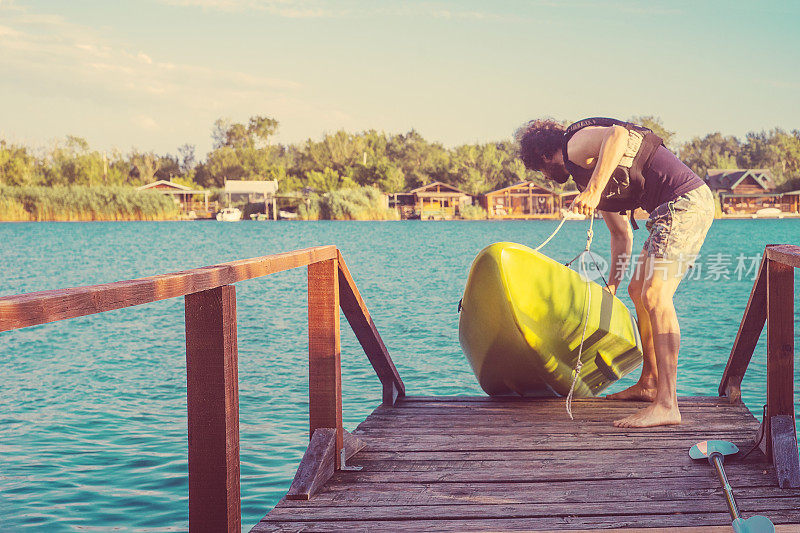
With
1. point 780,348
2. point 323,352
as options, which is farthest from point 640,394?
point 323,352

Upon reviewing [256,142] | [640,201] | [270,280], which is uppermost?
[256,142]

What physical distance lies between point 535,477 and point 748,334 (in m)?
1.77

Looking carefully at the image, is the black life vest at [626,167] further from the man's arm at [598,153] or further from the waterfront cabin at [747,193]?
the waterfront cabin at [747,193]

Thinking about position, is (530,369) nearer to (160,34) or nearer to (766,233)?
(766,233)

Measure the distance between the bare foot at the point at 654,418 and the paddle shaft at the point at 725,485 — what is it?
0.66 meters

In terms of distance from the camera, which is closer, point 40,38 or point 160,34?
point 40,38

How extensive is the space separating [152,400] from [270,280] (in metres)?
15.7

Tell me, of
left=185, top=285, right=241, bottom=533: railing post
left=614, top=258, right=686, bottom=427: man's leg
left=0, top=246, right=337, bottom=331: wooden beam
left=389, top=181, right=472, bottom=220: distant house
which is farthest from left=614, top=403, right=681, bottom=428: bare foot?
left=389, top=181, right=472, bottom=220: distant house

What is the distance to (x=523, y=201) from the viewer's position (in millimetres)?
76250

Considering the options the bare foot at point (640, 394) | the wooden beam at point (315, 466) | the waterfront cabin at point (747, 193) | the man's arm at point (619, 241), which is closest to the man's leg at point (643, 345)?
the bare foot at point (640, 394)

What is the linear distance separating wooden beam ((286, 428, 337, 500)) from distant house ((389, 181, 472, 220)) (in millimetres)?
72503

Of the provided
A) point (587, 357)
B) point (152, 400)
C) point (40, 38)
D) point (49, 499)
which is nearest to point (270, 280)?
point (152, 400)

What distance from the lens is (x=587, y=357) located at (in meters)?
4.44

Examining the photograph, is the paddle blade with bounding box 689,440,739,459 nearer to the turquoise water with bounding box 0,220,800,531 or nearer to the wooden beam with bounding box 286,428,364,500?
the wooden beam with bounding box 286,428,364,500
